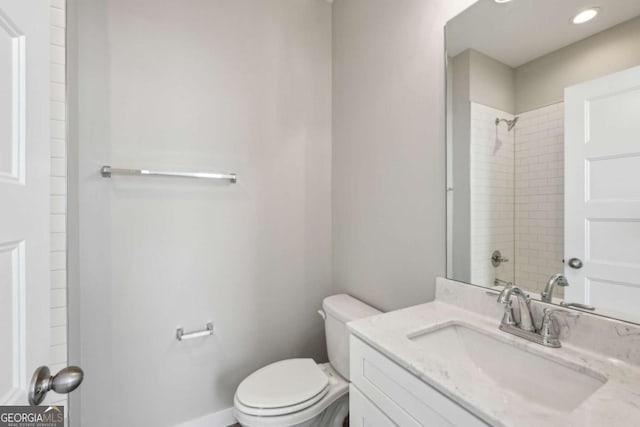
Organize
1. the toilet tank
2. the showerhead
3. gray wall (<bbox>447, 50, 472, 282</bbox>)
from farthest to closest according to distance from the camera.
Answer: the toilet tank
gray wall (<bbox>447, 50, 472, 282</bbox>)
the showerhead

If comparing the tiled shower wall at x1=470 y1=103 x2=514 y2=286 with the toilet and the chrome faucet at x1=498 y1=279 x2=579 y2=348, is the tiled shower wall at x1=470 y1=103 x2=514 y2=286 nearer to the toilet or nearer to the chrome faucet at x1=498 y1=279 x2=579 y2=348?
the chrome faucet at x1=498 y1=279 x2=579 y2=348

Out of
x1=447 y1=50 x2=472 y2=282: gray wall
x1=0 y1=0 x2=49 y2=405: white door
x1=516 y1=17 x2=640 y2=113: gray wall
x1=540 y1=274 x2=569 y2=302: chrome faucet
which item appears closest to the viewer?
x1=0 y1=0 x2=49 y2=405: white door

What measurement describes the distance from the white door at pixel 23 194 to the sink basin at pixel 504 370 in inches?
33.6

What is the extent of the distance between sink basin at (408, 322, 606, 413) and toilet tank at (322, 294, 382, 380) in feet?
1.67

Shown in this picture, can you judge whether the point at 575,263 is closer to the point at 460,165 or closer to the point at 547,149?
the point at 547,149

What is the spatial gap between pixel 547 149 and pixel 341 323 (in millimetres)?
1138

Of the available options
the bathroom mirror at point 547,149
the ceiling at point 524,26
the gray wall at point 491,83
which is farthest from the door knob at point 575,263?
the ceiling at point 524,26

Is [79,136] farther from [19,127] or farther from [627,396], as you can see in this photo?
[627,396]

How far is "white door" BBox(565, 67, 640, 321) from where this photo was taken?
747mm

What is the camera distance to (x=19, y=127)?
51cm

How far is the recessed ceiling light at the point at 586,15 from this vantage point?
82 centimetres

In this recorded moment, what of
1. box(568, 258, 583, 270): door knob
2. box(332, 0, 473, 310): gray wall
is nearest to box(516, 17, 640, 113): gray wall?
box(332, 0, 473, 310): gray wall

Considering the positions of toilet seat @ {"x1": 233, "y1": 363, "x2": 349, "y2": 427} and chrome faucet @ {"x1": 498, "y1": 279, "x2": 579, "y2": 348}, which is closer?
chrome faucet @ {"x1": 498, "y1": 279, "x2": 579, "y2": 348}

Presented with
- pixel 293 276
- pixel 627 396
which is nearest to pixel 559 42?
pixel 627 396
